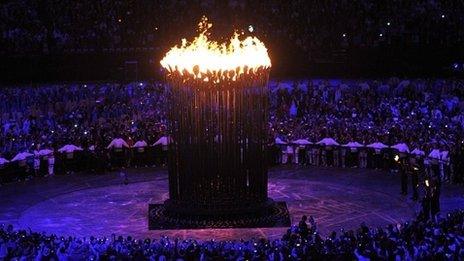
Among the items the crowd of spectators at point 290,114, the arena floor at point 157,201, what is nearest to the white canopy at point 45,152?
the crowd of spectators at point 290,114

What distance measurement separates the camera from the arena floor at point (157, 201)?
2888cm

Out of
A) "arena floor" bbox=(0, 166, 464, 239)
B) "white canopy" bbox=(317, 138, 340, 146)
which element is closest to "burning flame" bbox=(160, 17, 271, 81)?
"arena floor" bbox=(0, 166, 464, 239)

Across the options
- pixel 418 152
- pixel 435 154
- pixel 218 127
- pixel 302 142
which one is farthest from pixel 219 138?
pixel 302 142

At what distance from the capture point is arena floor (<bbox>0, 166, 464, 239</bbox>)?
28.9 m

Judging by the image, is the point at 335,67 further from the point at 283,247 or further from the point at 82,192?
the point at 283,247

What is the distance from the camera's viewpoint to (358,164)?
38.7 meters

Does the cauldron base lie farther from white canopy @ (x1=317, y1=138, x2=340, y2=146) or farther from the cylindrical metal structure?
white canopy @ (x1=317, y1=138, x2=340, y2=146)

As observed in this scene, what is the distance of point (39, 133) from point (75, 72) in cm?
919

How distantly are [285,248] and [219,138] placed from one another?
27.7 feet

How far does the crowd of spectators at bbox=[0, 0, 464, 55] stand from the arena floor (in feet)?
38.6

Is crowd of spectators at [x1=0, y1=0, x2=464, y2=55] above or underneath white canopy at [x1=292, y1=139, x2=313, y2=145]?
above

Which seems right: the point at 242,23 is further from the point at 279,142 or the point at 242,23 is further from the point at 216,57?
the point at 216,57

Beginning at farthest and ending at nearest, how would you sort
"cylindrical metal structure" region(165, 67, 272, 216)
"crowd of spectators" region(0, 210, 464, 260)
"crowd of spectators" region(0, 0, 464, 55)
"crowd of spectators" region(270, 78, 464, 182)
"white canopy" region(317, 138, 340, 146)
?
"crowd of spectators" region(0, 0, 464, 55) < "white canopy" region(317, 138, 340, 146) < "crowd of spectators" region(270, 78, 464, 182) < "cylindrical metal structure" region(165, 67, 272, 216) < "crowd of spectators" region(0, 210, 464, 260)

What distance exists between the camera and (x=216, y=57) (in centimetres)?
2814
